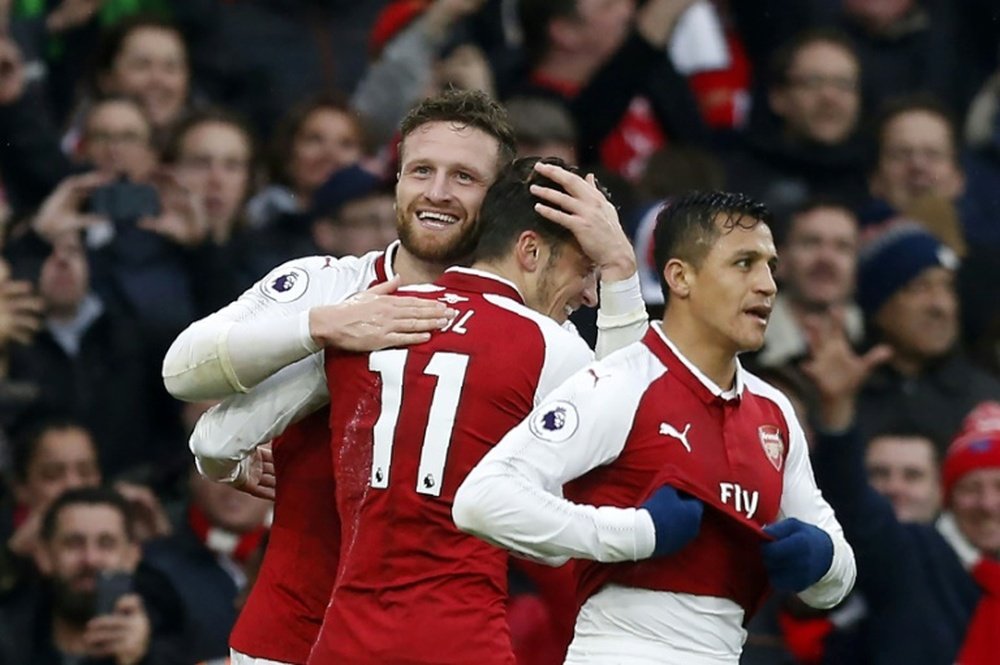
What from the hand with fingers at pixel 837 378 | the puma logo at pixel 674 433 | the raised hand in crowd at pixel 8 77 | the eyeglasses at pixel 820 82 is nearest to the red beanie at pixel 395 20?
the raised hand in crowd at pixel 8 77

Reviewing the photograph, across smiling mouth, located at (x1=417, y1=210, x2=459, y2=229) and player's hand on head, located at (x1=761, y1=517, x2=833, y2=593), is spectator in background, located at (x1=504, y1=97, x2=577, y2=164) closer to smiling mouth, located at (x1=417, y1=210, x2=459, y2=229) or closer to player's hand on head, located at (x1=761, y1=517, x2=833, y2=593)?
smiling mouth, located at (x1=417, y1=210, x2=459, y2=229)

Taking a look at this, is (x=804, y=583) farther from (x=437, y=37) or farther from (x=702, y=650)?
(x=437, y=37)

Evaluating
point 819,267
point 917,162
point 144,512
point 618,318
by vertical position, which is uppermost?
point 917,162

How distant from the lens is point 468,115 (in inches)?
240

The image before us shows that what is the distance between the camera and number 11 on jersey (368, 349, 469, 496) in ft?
18.3

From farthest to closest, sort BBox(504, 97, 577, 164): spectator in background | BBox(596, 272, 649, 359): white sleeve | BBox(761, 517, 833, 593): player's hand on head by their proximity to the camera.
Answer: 1. BBox(504, 97, 577, 164): spectator in background
2. BBox(596, 272, 649, 359): white sleeve
3. BBox(761, 517, 833, 593): player's hand on head

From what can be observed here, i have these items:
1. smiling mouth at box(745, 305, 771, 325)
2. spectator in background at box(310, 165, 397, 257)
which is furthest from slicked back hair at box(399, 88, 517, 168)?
spectator in background at box(310, 165, 397, 257)

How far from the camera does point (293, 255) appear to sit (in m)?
9.83

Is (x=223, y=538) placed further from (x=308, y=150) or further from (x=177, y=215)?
(x=308, y=150)

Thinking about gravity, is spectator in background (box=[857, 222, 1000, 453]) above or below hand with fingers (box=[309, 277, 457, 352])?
above

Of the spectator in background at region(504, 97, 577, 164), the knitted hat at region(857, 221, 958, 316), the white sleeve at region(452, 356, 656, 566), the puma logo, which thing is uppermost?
the spectator in background at region(504, 97, 577, 164)

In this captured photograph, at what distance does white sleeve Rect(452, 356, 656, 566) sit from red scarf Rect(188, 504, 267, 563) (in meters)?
3.45

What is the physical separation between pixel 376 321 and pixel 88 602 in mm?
2931

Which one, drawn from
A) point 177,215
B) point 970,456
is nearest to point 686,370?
point 970,456
